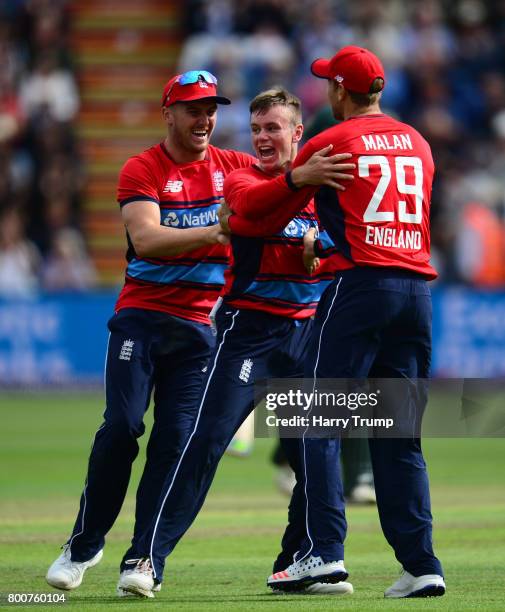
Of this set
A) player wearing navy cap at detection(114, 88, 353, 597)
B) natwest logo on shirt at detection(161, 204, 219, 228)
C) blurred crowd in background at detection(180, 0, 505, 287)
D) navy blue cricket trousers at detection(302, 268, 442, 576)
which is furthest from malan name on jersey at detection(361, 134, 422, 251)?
blurred crowd in background at detection(180, 0, 505, 287)

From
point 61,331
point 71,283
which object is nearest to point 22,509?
point 61,331

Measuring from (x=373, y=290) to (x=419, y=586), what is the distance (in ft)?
4.42

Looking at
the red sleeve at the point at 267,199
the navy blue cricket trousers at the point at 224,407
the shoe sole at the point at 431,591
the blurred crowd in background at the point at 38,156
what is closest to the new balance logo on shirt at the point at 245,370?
the navy blue cricket trousers at the point at 224,407

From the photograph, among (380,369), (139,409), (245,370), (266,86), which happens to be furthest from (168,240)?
Result: (266,86)

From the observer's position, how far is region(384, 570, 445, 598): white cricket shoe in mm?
6504

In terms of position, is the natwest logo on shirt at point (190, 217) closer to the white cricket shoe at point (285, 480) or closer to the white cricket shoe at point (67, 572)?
the white cricket shoe at point (67, 572)

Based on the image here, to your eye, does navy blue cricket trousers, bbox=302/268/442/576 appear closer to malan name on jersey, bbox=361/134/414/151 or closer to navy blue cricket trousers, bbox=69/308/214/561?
malan name on jersey, bbox=361/134/414/151

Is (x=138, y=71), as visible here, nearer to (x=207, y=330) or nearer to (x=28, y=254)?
(x=28, y=254)

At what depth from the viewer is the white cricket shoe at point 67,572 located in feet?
22.9

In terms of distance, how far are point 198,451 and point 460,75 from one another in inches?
663

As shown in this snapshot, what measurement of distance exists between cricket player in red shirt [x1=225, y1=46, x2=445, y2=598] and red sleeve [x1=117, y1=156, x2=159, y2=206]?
720mm

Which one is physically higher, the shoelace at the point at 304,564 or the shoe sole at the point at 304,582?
the shoelace at the point at 304,564

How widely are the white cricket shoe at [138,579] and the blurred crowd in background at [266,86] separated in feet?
46.7

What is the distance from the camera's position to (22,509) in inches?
415
